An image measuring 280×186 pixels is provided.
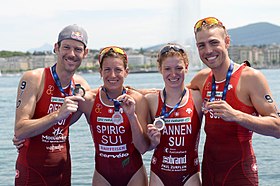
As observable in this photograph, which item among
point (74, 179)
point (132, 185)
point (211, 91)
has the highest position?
point (211, 91)

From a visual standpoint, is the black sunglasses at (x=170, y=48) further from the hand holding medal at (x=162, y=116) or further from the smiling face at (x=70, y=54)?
the smiling face at (x=70, y=54)

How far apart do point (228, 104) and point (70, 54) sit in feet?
6.13

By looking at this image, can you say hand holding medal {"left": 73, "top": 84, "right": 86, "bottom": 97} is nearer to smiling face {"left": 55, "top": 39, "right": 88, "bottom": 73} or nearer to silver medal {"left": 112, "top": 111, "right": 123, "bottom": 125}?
smiling face {"left": 55, "top": 39, "right": 88, "bottom": 73}

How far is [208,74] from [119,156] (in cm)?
143

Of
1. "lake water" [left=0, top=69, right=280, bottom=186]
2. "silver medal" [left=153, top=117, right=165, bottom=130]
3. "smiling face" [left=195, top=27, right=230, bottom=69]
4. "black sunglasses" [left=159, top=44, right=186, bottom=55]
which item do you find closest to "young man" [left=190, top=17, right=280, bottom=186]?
"smiling face" [left=195, top=27, right=230, bottom=69]

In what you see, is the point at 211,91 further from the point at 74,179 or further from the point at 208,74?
the point at 74,179

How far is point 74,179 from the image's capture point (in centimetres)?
1390

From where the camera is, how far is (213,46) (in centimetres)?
560

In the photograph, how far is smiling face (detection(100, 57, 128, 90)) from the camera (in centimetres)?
587

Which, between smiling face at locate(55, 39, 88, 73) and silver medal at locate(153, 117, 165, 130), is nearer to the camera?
silver medal at locate(153, 117, 165, 130)

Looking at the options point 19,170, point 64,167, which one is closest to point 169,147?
point 64,167

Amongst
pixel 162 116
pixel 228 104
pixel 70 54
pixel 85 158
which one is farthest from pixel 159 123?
pixel 85 158

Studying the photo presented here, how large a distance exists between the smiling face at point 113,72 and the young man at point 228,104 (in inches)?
36.0

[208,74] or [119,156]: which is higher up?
[208,74]
